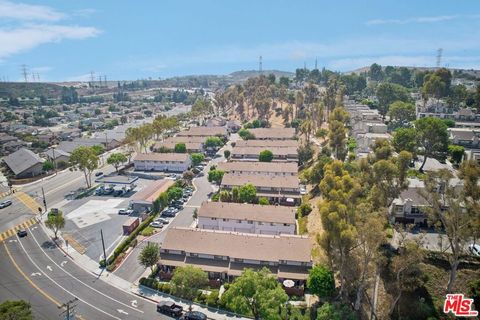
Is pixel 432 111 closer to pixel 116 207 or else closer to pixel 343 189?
pixel 343 189

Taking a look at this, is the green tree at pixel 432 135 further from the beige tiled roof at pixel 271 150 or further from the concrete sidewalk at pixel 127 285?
the concrete sidewalk at pixel 127 285

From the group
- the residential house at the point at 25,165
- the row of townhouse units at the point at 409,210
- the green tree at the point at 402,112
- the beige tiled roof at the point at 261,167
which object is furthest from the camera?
the green tree at the point at 402,112

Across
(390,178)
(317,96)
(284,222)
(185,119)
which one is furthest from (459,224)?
(185,119)

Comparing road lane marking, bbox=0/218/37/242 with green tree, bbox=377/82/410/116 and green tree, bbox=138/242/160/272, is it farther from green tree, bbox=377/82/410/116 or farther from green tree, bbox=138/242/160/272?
green tree, bbox=377/82/410/116

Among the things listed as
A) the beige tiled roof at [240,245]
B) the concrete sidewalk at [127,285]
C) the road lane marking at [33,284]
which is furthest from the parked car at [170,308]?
the road lane marking at [33,284]

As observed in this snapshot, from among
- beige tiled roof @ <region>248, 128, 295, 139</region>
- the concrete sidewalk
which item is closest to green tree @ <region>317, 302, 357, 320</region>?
the concrete sidewalk

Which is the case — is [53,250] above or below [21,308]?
below
